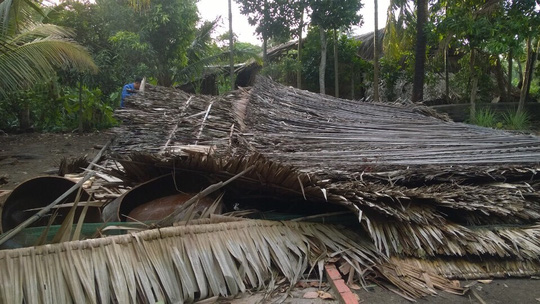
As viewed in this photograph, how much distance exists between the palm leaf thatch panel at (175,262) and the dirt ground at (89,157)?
15 centimetres

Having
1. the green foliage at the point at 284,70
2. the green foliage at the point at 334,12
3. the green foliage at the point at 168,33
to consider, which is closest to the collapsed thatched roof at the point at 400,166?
the green foliage at the point at 168,33

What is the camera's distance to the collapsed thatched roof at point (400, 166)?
8.98 ft

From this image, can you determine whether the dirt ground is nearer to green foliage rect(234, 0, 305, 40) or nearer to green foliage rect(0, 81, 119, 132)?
green foliage rect(0, 81, 119, 132)

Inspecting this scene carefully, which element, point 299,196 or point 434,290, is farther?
point 299,196

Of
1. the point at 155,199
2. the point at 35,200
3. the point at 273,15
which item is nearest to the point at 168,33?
the point at 273,15

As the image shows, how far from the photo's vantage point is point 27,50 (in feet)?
21.3

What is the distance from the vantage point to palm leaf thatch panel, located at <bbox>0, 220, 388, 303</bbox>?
6.25ft

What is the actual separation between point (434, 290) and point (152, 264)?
1.65 m

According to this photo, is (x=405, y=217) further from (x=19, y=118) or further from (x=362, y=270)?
(x=19, y=118)

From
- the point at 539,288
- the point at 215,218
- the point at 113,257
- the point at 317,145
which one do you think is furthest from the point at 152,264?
the point at 539,288

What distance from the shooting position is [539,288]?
252 cm

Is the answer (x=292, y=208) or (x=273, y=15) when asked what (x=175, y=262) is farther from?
(x=273, y=15)

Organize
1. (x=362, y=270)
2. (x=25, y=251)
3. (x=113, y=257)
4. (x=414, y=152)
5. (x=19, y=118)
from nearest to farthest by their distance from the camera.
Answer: (x=25, y=251) < (x=113, y=257) < (x=362, y=270) < (x=414, y=152) < (x=19, y=118)

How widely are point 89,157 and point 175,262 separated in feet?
22.9
